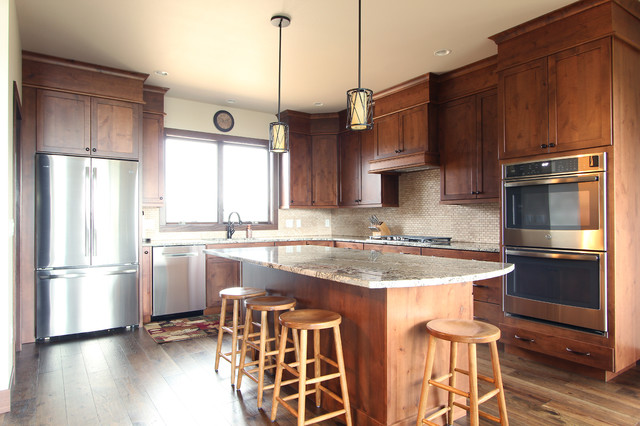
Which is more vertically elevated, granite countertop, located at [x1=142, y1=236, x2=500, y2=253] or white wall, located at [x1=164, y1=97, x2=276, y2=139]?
white wall, located at [x1=164, y1=97, x2=276, y2=139]

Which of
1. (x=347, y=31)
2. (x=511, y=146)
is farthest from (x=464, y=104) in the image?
(x=347, y=31)

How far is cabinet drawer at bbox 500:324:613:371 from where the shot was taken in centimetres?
268

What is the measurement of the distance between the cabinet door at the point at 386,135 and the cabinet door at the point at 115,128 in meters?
2.76

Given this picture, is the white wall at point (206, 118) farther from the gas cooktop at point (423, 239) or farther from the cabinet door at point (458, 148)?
the cabinet door at point (458, 148)

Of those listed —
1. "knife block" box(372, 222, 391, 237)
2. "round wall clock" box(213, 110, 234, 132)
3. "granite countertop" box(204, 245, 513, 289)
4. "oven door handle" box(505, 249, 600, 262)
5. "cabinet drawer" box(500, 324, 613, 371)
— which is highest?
"round wall clock" box(213, 110, 234, 132)

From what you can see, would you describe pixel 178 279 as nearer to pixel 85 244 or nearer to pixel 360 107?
pixel 85 244

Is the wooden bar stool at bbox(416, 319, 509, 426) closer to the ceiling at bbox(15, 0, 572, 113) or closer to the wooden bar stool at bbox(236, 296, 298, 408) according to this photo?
the wooden bar stool at bbox(236, 296, 298, 408)

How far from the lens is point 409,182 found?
515 centimetres

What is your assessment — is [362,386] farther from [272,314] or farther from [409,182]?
[409,182]

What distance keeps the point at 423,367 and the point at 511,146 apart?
2058 mm

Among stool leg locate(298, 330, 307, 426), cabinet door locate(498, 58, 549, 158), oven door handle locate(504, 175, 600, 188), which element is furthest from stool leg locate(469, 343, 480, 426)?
cabinet door locate(498, 58, 549, 158)

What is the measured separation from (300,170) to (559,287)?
3.70 meters

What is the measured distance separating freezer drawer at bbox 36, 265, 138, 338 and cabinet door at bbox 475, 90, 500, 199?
3613 millimetres

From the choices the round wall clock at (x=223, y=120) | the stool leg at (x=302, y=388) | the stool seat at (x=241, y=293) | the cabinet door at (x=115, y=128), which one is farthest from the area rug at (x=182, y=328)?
the round wall clock at (x=223, y=120)
